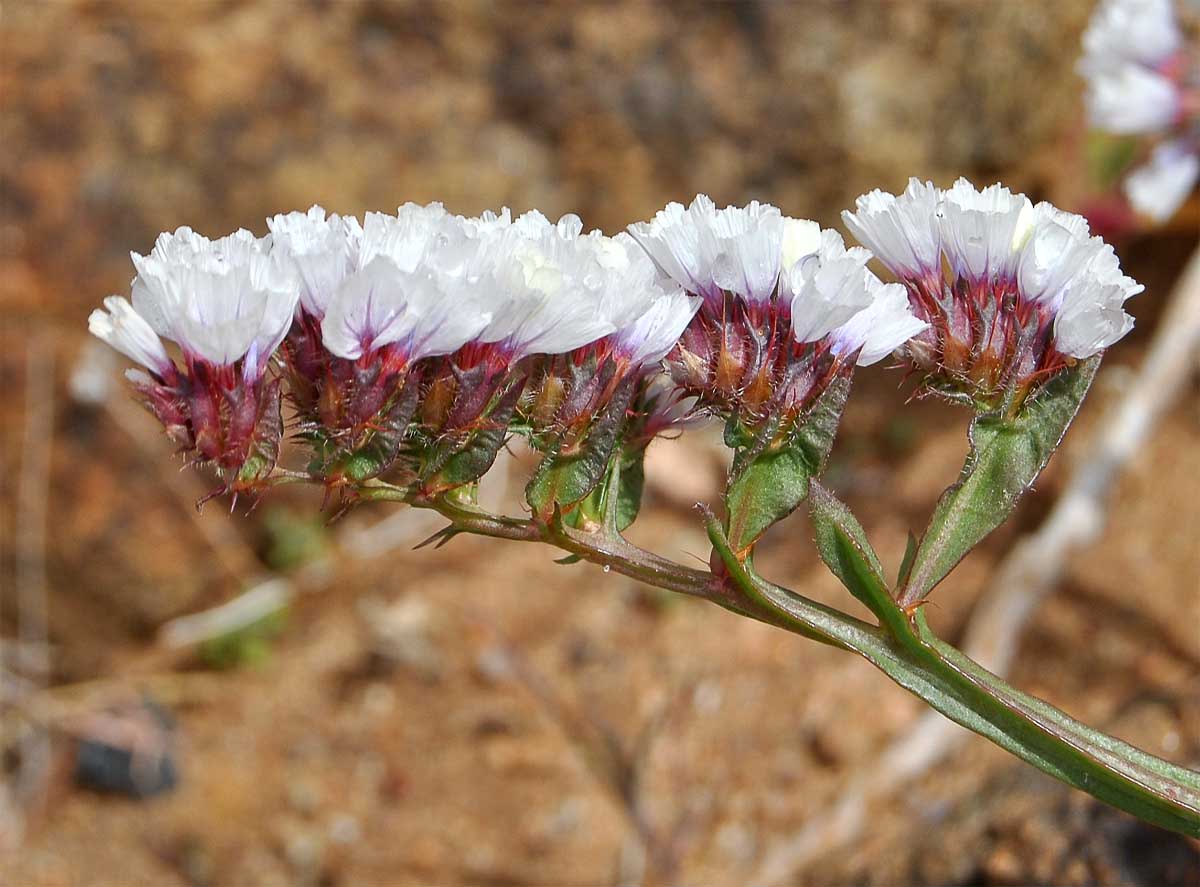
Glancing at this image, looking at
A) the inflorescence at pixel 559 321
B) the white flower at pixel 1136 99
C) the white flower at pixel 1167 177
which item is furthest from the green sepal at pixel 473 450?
the white flower at pixel 1167 177

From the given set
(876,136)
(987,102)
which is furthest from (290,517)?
(987,102)

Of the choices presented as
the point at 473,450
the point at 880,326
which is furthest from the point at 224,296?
the point at 880,326

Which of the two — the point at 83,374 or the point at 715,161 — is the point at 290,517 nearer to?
the point at 83,374

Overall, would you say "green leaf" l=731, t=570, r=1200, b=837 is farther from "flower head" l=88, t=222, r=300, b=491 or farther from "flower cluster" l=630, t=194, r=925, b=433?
"flower head" l=88, t=222, r=300, b=491

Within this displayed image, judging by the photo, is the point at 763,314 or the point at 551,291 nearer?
the point at 551,291

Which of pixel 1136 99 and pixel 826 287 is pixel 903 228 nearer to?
pixel 826 287

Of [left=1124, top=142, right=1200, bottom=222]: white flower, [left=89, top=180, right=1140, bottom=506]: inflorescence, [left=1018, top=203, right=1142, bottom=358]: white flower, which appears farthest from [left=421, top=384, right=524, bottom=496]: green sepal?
[left=1124, top=142, right=1200, bottom=222]: white flower
